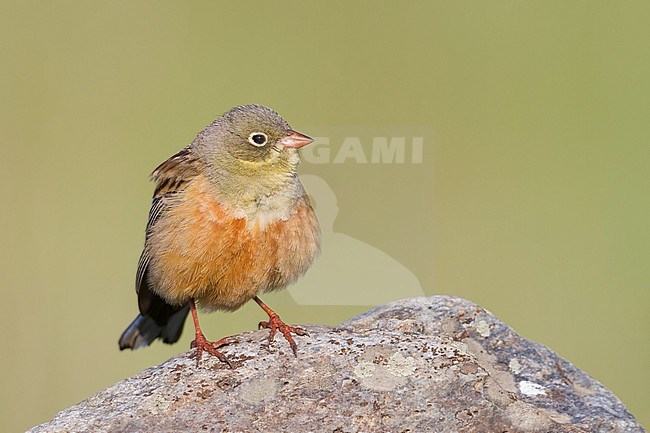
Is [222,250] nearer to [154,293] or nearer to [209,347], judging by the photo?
[209,347]

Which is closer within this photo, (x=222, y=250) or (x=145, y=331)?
(x=222, y=250)

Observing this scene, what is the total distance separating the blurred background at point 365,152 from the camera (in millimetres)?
9070

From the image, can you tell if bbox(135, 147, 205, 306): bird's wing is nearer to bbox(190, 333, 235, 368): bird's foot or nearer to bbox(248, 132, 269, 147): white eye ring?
bbox(248, 132, 269, 147): white eye ring

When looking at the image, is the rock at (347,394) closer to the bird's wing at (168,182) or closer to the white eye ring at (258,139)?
the bird's wing at (168,182)

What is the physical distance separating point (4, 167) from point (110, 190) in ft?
3.43

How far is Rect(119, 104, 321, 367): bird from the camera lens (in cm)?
568

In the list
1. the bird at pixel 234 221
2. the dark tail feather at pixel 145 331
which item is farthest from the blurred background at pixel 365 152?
the bird at pixel 234 221

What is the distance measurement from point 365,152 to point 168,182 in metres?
3.32

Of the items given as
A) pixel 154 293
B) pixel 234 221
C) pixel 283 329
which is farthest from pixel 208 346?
pixel 154 293

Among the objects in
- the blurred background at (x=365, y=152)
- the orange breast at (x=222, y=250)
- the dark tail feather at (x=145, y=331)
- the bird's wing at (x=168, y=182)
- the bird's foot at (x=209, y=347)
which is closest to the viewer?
the bird's foot at (x=209, y=347)

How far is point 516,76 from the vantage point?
11.0 metres

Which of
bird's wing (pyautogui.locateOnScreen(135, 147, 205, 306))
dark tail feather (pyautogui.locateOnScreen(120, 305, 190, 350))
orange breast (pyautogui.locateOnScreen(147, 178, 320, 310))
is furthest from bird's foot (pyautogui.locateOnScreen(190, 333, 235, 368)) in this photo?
dark tail feather (pyautogui.locateOnScreen(120, 305, 190, 350))

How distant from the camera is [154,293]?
6.29m

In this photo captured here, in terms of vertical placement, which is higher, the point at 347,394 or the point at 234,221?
the point at 234,221
